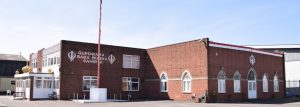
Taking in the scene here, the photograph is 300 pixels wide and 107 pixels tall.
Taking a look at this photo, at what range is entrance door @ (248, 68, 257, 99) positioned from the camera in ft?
119

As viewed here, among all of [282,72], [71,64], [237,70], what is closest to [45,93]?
[71,64]

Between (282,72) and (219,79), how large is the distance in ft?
41.1

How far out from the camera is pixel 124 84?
127ft

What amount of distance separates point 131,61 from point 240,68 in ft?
39.1

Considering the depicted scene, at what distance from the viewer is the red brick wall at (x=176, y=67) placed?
107 ft

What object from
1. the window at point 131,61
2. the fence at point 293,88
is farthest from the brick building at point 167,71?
the fence at point 293,88

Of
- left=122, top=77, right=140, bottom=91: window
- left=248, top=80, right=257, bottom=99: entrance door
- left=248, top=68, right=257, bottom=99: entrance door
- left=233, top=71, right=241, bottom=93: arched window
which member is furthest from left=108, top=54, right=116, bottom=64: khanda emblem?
left=248, top=80, right=257, bottom=99: entrance door

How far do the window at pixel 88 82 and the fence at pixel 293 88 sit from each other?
25.2m

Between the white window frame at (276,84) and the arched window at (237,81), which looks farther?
the white window frame at (276,84)

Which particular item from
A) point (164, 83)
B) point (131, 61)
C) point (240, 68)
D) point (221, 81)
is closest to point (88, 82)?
point (131, 61)

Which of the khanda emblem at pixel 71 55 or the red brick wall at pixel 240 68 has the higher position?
the khanda emblem at pixel 71 55

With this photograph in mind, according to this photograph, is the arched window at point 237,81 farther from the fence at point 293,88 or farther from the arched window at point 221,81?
the fence at point 293,88

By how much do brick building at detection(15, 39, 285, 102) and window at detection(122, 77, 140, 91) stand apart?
0.04ft

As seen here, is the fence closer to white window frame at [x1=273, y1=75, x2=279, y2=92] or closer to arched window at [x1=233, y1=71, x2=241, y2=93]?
white window frame at [x1=273, y1=75, x2=279, y2=92]
